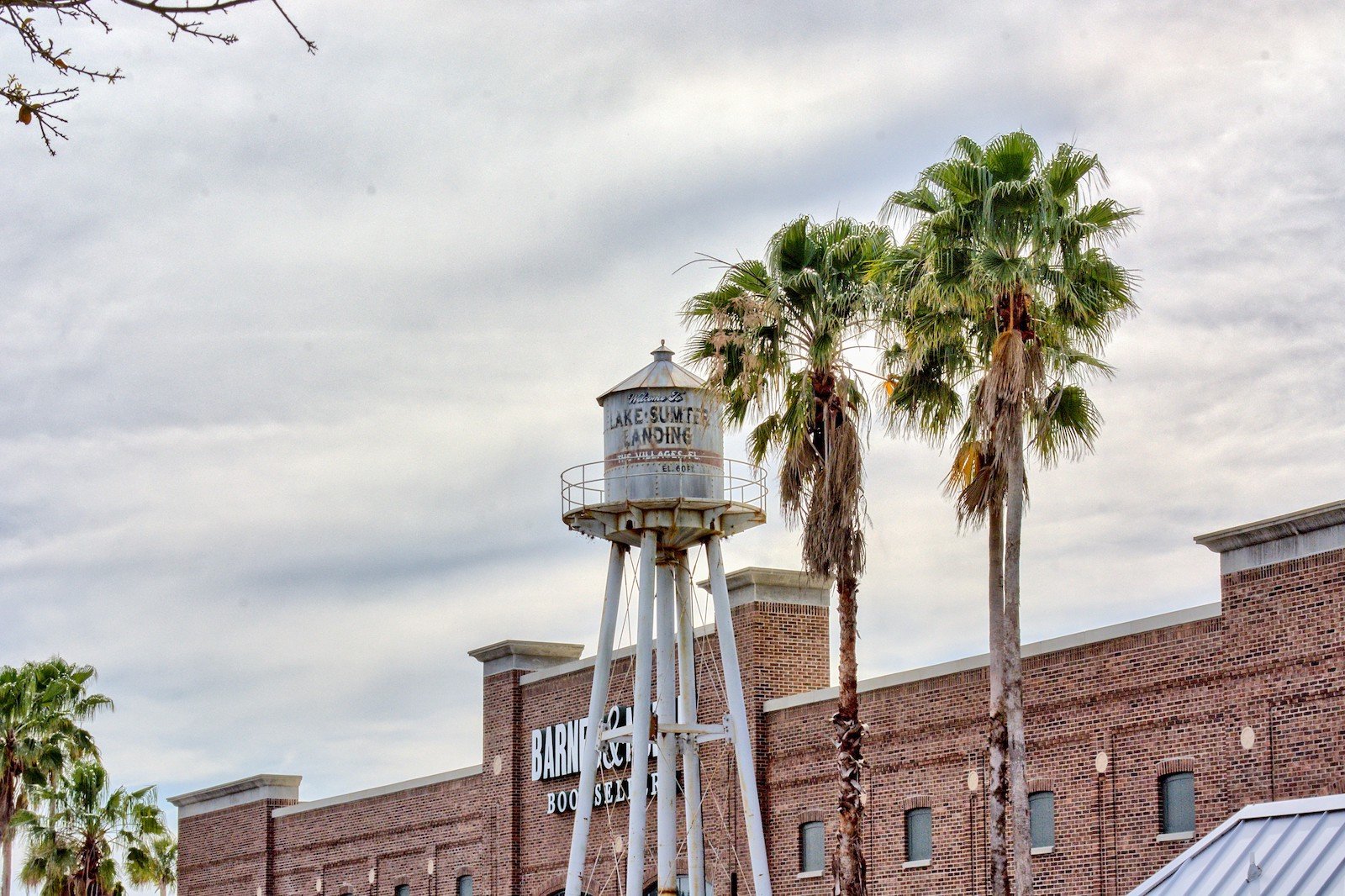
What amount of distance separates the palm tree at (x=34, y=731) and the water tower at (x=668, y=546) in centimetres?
2917

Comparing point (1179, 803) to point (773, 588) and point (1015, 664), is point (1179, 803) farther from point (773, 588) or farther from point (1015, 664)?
point (773, 588)

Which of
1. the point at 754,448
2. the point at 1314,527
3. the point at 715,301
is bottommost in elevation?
the point at 1314,527

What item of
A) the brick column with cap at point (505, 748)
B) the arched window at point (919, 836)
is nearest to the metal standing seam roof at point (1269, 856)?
the arched window at point (919, 836)

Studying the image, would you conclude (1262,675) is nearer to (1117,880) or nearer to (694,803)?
(1117,880)

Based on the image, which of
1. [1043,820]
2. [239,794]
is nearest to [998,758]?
[1043,820]

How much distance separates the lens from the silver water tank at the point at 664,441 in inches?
1345

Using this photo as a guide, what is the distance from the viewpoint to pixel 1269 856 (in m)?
24.0

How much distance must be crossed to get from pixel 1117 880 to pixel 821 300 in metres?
10.4

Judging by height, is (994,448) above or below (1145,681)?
above

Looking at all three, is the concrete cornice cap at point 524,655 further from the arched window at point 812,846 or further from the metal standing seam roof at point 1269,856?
the metal standing seam roof at point 1269,856

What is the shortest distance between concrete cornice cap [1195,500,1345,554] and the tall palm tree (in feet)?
18.3

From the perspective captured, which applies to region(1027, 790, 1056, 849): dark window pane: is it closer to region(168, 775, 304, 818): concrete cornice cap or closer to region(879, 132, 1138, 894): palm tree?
region(879, 132, 1138, 894): palm tree

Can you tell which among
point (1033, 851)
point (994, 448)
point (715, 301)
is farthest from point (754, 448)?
point (1033, 851)

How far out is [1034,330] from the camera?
96.3 ft
